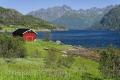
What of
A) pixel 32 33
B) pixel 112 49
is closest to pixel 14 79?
pixel 112 49

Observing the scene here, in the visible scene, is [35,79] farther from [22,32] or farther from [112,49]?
[22,32]

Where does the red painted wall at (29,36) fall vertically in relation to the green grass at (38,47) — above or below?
above

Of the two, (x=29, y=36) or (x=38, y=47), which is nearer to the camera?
(x=38, y=47)

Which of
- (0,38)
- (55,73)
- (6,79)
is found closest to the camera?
(6,79)

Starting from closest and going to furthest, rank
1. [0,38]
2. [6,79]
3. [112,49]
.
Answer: [6,79]
[112,49]
[0,38]

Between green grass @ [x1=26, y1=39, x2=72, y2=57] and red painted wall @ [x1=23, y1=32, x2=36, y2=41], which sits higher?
red painted wall @ [x1=23, y1=32, x2=36, y2=41]

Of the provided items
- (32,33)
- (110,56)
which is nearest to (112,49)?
(110,56)

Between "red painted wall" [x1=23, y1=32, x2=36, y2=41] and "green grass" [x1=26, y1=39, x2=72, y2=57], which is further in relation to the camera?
"red painted wall" [x1=23, y1=32, x2=36, y2=41]

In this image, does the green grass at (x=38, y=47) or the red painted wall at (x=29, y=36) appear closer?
the green grass at (x=38, y=47)

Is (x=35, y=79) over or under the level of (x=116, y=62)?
over

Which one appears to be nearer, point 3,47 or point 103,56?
point 103,56

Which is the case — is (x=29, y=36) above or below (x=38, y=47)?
above

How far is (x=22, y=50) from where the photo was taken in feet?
132

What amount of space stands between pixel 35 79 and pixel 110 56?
62.3 ft
